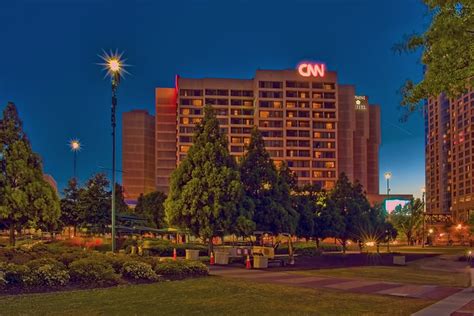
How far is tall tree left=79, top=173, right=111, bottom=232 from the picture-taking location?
5425 centimetres

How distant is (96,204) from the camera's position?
54.2 metres

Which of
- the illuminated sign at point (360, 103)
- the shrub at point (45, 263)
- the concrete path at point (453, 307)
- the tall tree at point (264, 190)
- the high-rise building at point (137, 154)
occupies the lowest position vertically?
the concrete path at point (453, 307)

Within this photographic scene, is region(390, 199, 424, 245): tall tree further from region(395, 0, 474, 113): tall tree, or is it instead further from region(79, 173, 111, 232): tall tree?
region(395, 0, 474, 113): tall tree

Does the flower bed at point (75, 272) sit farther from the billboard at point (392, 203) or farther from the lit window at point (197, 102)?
the lit window at point (197, 102)

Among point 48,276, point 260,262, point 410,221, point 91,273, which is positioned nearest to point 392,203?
point 410,221

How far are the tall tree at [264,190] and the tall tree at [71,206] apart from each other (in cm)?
2363

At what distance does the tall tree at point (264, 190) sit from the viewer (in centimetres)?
4041

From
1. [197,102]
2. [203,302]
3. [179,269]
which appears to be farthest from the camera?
[197,102]

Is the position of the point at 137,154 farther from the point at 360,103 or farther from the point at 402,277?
the point at 402,277

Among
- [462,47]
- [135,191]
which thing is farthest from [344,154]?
[462,47]

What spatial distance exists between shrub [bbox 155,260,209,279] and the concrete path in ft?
31.8

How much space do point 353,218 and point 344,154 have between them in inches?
4310

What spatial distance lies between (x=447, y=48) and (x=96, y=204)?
49.0 m

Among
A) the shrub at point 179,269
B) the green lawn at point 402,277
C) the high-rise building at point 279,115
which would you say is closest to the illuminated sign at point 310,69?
the high-rise building at point 279,115
